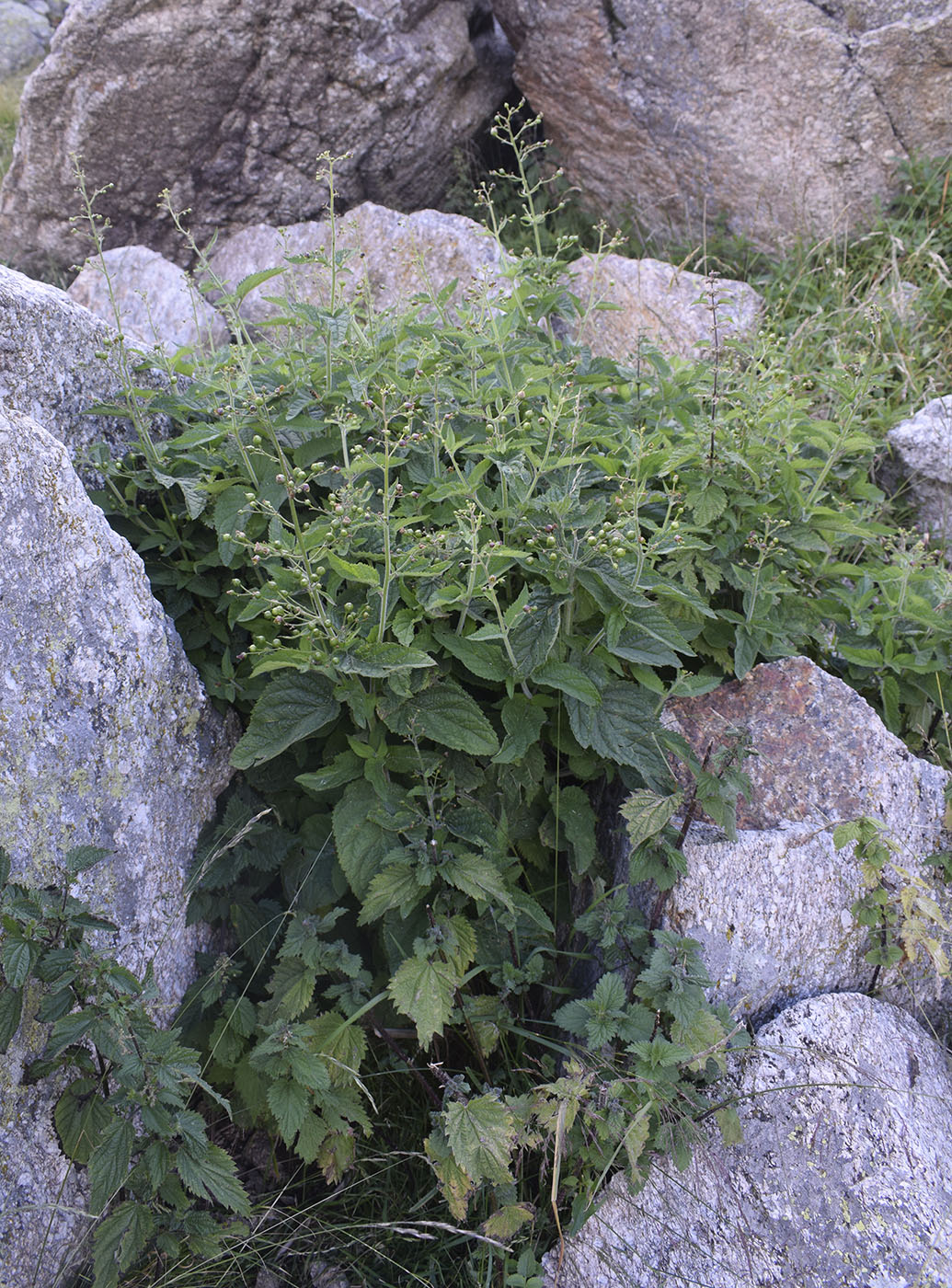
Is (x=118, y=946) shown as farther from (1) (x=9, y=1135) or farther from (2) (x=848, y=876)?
(2) (x=848, y=876)

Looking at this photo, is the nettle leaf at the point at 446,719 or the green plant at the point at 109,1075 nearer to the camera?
the green plant at the point at 109,1075

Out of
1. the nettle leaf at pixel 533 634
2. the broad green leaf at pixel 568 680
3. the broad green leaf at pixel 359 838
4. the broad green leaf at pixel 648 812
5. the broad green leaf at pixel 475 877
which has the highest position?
the nettle leaf at pixel 533 634

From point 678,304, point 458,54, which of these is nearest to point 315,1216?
point 678,304

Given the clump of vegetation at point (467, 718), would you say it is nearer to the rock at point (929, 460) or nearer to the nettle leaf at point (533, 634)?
the nettle leaf at point (533, 634)

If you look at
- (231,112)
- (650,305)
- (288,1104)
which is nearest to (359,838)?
(288,1104)

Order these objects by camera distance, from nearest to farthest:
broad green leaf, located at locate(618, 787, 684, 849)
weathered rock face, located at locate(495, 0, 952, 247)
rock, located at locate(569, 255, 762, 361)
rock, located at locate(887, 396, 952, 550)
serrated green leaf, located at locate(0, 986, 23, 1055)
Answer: serrated green leaf, located at locate(0, 986, 23, 1055) → broad green leaf, located at locate(618, 787, 684, 849) → rock, located at locate(887, 396, 952, 550) → rock, located at locate(569, 255, 762, 361) → weathered rock face, located at locate(495, 0, 952, 247)

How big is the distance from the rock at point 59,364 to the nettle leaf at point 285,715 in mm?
1218

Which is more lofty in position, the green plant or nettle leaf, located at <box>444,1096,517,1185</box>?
the green plant

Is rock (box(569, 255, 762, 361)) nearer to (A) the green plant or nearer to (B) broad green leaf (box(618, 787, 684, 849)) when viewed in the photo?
(B) broad green leaf (box(618, 787, 684, 849))

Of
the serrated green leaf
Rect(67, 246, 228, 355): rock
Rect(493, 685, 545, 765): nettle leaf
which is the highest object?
Rect(67, 246, 228, 355): rock

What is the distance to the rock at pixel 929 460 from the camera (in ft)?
15.2

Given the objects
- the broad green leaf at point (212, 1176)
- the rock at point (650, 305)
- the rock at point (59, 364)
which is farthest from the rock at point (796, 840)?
the rock at point (650, 305)

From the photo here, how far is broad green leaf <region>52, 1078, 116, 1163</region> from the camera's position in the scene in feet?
7.69

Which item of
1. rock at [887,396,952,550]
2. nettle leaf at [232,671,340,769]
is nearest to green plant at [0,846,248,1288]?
nettle leaf at [232,671,340,769]
